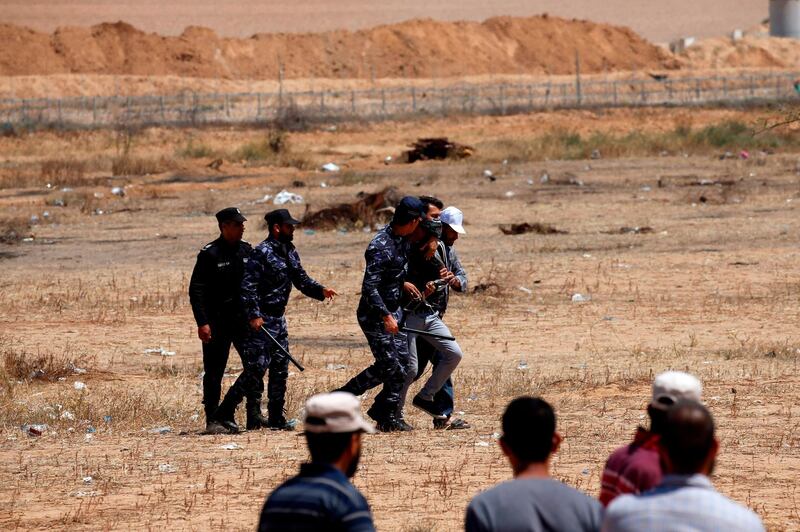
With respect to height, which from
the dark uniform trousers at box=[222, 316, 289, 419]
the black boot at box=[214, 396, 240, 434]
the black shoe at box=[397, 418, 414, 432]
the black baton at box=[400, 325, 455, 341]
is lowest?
the black shoe at box=[397, 418, 414, 432]

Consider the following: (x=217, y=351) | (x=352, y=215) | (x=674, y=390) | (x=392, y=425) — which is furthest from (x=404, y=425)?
(x=352, y=215)

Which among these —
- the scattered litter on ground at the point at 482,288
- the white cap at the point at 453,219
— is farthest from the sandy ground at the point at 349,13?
the white cap at the point at 453,219

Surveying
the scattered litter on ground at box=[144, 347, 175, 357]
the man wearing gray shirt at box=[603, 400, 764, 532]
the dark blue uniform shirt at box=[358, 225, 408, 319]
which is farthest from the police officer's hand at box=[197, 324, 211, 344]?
the man wearing gray shirt at box=[603, 400, 764, 532]

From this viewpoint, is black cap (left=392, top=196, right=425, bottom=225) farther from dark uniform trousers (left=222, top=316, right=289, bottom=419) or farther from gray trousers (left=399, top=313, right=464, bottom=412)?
dark uniform trousers (left=222, top=316, right=289, bottom=419)

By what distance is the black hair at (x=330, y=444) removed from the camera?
4.11 meters

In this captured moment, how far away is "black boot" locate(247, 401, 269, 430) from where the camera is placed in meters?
10.2

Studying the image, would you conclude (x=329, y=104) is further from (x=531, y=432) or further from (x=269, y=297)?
(x=531, y=432)

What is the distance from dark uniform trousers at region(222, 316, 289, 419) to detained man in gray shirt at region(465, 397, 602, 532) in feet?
18.8

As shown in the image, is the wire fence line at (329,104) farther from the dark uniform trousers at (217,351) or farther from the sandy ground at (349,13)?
the dark uniform trousers at (217,351)

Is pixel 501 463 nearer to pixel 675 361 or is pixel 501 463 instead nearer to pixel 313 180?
pixel 675 361

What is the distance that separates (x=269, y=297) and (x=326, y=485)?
588 centimetres

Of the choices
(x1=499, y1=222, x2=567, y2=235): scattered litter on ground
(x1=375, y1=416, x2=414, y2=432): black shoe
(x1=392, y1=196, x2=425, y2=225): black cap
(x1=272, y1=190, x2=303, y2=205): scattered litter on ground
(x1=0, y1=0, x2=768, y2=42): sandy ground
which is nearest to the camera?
(x1=392, y1=196, x2=425, y2=225): black cap

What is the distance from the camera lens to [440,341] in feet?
31.9

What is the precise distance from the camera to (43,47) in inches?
3639
